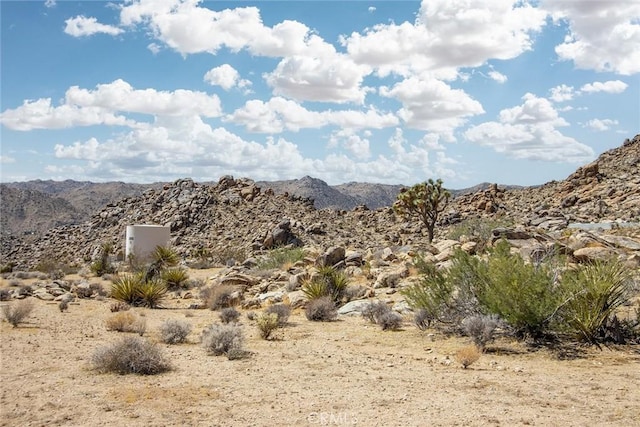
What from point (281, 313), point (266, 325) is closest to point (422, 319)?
point (266, 325)

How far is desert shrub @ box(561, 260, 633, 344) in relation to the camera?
968 cm

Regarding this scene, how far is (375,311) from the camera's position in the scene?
13344 millimetres

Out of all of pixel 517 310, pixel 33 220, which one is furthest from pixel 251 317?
pixel 33 220

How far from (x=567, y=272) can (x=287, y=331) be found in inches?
242

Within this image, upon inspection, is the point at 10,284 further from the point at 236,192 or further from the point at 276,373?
the point at 236,192

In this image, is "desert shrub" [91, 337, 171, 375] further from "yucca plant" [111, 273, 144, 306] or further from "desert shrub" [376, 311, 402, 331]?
"yucca plant" [111, 273, 144, 306]

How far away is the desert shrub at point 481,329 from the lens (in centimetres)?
1011

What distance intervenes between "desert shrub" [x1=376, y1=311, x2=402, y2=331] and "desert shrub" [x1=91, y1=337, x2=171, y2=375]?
17.3 ft

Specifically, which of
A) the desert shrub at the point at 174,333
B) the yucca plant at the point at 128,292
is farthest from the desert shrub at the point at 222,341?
the yucca plant at the point at 128,292

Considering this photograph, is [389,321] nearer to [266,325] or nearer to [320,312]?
[320,312]

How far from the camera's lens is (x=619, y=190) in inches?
1636

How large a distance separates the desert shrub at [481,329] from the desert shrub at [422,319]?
160 centimetres

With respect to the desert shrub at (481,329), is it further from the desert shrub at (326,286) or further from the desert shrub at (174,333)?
the desert shrub at (326,286)

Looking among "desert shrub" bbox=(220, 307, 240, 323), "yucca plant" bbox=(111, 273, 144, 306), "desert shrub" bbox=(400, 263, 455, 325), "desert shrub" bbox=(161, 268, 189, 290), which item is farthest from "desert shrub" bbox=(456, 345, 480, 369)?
"desert shrub" bbox=(161, 268, 189, 290)
